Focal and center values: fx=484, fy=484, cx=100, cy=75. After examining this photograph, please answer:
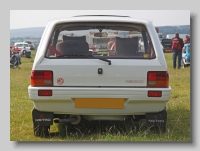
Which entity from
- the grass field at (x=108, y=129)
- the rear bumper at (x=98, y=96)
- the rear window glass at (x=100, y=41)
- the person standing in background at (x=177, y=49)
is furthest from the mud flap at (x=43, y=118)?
the person standing in background at (x=177, y=49)

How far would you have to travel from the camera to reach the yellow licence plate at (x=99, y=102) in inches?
235

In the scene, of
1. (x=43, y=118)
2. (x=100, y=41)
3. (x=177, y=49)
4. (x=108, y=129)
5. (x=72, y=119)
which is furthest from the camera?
(x=177, y=49)

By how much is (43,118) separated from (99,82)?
908 millimetres

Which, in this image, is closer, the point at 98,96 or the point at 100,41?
the point at 98,96

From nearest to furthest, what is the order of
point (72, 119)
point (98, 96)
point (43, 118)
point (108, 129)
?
point (98, 96) → point (43, 118) → point (72, 119) → point (108, 129)

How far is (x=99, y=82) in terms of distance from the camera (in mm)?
6016

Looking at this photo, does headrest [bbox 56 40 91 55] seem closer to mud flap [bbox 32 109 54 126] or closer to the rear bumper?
the rear bumper

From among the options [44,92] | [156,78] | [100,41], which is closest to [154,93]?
[156,78]

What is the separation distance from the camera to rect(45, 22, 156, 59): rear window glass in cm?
626

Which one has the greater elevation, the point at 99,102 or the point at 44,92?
the point at 44,92

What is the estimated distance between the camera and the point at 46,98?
6.00 m

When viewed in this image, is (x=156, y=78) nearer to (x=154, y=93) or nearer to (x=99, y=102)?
(x=154, y=93)

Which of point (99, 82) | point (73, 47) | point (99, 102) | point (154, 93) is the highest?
point (73, 47)

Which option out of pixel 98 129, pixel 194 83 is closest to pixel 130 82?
pixel 98 129
